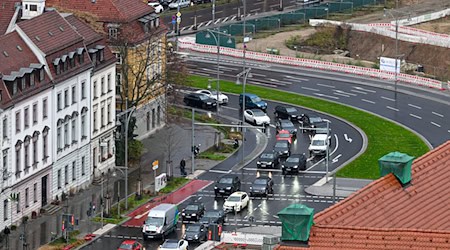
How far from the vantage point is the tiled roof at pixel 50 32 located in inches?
4491

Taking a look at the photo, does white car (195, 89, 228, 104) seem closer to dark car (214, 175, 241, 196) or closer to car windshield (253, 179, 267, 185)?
dark car (214, 175, 241, 196)

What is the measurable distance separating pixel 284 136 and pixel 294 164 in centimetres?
1207

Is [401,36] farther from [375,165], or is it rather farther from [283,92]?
[375,165]

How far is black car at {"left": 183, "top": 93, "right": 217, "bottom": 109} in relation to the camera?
152m

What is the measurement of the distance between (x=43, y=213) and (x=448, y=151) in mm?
75391

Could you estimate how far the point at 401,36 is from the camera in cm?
19938

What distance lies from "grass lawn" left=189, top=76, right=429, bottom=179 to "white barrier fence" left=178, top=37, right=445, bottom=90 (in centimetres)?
1534

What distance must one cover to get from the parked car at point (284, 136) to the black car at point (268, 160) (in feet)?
22.3

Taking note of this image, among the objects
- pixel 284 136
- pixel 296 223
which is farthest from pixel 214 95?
pixel 296 223

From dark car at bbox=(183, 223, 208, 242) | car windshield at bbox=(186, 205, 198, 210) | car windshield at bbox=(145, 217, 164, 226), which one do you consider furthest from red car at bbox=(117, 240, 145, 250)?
car windshield at bbox=(186, 205, 198, 210)

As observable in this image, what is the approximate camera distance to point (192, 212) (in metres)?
110

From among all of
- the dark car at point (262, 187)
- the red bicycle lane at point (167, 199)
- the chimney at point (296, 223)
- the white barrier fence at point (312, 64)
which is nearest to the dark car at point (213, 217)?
the red bicycle lane at point (167, 199)

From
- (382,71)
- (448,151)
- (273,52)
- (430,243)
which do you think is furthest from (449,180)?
(273,52)

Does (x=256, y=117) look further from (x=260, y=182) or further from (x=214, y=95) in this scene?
(x=260, y=182)
